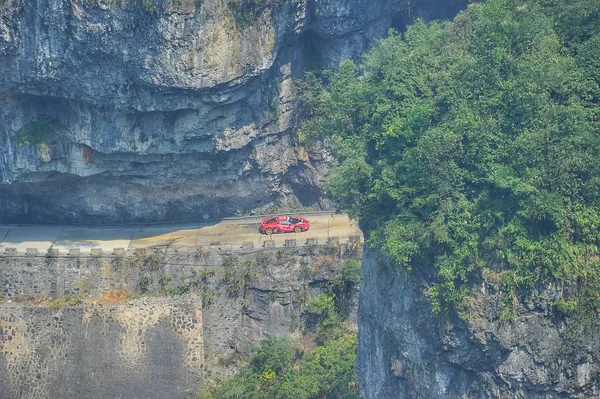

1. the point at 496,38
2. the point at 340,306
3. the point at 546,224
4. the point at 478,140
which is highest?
the point at 496,38

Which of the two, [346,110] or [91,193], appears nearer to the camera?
[346,110]

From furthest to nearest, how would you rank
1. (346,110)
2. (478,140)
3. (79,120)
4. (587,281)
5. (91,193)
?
(91,193) → (79,120) → (346,110) → (478,140) → (587,281)

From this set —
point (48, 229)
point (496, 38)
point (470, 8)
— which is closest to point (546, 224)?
point (496, 38)

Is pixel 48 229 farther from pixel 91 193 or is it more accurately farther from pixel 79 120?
pixel 79 120

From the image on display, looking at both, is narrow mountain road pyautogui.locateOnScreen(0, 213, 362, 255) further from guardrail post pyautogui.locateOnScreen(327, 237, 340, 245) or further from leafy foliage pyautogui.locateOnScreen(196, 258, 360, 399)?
leafy foliage pyautogui.locateOnScreen(196, 258, 360, 399)

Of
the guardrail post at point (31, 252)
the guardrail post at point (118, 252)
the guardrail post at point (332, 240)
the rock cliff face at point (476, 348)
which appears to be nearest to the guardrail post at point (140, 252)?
the guardrail post at point (118, 252)

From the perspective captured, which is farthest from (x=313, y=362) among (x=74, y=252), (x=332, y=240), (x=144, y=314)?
(x=74, y=252)
